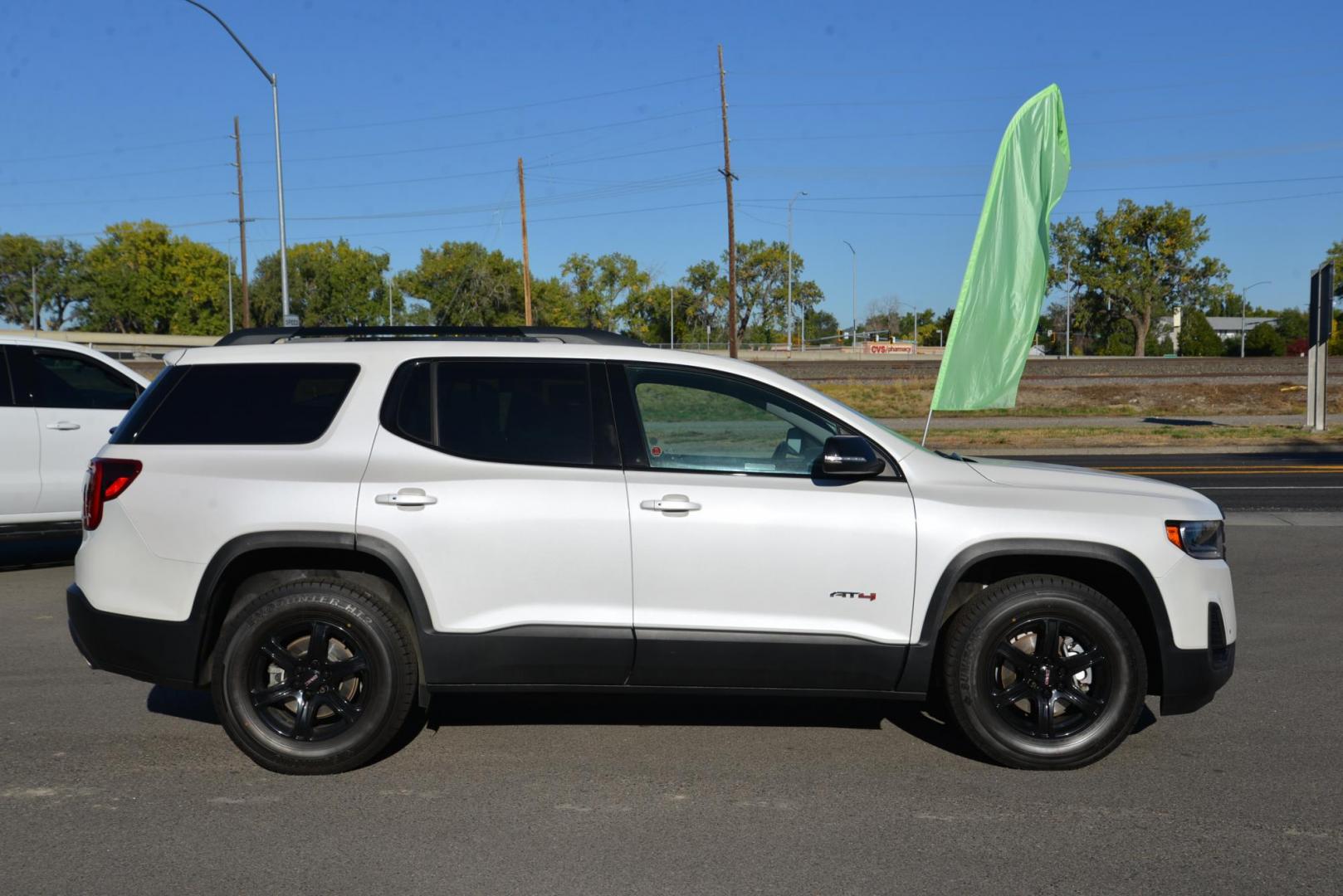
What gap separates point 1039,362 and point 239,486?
42182 millimetres

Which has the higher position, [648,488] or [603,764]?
[648,488]

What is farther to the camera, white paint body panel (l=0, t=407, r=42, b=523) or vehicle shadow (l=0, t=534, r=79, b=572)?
vehicle shadow (l=0, t=534, r=79, b=572)

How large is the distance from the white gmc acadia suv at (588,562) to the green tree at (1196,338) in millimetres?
74085

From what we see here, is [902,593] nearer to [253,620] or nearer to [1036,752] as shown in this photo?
[1036,752]

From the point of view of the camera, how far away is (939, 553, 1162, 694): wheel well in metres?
4.87

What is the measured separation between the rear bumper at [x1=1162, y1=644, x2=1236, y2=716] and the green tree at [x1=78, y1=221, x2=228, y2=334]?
97.6 m

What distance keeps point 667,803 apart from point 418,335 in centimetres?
233

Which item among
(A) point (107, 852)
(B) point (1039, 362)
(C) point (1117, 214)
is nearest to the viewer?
(A) point (107, 852)

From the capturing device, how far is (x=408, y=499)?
15.5 feet

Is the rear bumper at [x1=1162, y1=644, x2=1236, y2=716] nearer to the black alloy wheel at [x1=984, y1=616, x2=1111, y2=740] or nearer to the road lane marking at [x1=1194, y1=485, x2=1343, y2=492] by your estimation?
the black alloy wheel at [x1=984, y1=616, x2=1111, y2=740]

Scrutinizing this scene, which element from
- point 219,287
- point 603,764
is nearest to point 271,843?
point 603,764

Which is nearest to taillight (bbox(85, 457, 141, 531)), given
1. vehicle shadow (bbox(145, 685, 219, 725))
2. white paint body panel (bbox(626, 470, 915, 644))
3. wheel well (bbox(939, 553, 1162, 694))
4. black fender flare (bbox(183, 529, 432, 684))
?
black fender flare (bbox(183, 529, 432, 684))

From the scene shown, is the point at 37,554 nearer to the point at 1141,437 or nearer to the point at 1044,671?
the point at 1044,671

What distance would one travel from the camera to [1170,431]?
2450 cm
